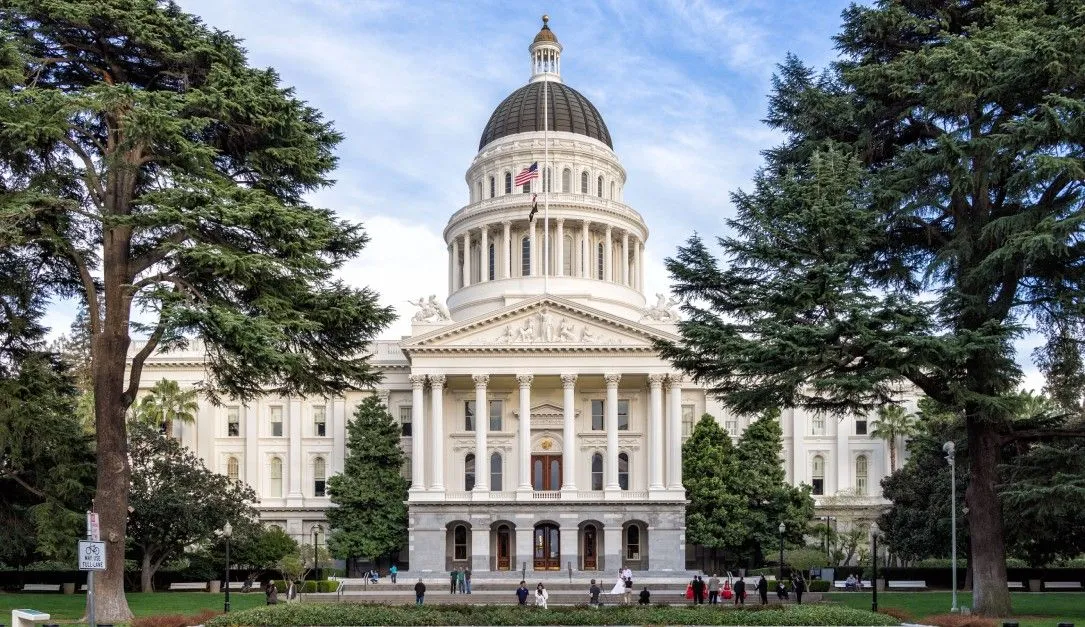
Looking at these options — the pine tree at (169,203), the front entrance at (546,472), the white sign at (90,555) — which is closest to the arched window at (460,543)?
the front entrance at (546,472)

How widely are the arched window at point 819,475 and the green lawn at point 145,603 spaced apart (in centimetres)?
4247

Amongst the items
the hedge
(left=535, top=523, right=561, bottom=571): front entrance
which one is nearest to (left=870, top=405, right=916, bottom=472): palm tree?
(left=535, top=523, right=561, bottom=571): front entrance

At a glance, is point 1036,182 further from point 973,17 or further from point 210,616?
point 210,616

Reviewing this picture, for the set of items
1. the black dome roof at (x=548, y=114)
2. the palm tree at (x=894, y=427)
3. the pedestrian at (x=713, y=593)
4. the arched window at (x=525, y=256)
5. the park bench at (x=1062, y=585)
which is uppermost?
the black dome roof at (x=548, y=114)

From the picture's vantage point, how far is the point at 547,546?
74.8 metres

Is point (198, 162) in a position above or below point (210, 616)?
above

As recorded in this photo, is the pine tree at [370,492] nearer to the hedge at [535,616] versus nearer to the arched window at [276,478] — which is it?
the arched window at [276,478]

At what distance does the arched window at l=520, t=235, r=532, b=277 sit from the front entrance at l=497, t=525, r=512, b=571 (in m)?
20.8

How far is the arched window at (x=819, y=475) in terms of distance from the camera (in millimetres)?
87250

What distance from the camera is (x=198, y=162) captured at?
3144 centimetres

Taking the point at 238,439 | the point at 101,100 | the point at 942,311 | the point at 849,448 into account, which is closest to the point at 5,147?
the point at 101,100

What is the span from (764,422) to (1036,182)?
46499mm

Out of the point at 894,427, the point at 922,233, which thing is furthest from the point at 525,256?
the point at 922,233

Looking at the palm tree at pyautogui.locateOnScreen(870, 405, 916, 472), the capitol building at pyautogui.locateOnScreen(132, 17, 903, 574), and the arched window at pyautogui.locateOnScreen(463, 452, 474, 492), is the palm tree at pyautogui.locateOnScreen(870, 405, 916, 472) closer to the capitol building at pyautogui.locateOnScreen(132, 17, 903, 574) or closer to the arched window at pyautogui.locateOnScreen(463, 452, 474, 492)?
the capitol building at pyautogui.locateOnScreen(132, 17, 903, 574)
